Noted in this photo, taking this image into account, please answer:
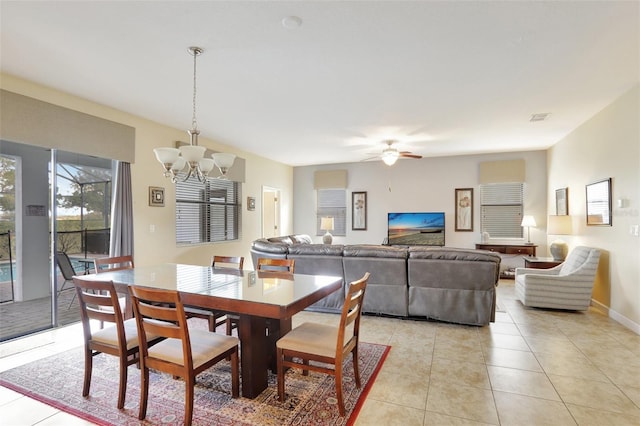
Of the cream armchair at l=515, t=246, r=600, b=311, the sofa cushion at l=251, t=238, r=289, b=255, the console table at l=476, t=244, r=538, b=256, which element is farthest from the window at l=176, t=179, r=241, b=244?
the console table at l=476, t=244, r=538, b=256

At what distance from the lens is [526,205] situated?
718cm

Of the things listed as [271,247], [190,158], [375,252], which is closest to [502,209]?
[375,252]

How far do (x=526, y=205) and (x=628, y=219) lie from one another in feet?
11.6

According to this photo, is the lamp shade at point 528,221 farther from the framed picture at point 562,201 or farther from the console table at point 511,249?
the framed picture at point 562,201

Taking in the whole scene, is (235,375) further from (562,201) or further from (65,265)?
(562,201)

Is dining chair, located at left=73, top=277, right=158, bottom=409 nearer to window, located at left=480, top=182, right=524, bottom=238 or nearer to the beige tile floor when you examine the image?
the beige tile floor

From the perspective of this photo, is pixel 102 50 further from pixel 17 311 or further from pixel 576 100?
pixel 576 100

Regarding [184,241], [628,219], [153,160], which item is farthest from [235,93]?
[628,219]

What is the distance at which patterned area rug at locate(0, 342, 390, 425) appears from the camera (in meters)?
2.12

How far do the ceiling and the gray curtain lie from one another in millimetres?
946

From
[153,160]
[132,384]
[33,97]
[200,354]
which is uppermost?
[33,97]

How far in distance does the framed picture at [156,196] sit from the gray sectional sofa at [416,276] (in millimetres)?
2194

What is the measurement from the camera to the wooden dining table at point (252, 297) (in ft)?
6.83

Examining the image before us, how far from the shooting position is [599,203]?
14.6 ft
